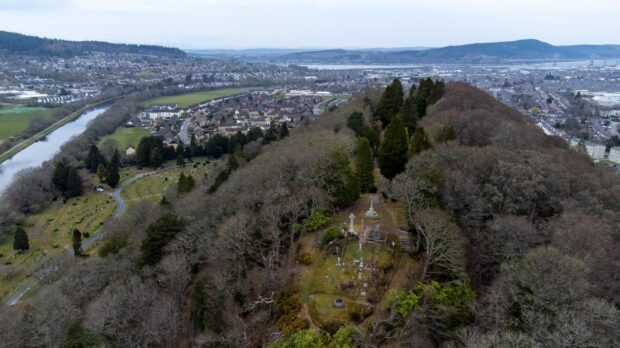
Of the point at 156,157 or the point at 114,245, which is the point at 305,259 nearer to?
the point at 114,245

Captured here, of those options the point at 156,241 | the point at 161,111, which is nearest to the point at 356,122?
the point at 156,241

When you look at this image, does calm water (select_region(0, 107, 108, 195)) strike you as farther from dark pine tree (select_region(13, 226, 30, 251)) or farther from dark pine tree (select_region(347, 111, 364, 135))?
dark pine tree (select_region(347, 111, 364, 135))

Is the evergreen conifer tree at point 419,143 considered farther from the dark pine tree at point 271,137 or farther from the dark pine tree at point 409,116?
the dark pine tree at point 271,137

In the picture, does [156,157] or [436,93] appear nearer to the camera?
[436,93]

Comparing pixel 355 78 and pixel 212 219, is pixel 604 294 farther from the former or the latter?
pixel 355 78

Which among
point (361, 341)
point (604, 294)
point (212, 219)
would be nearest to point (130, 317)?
point (212, 219)
